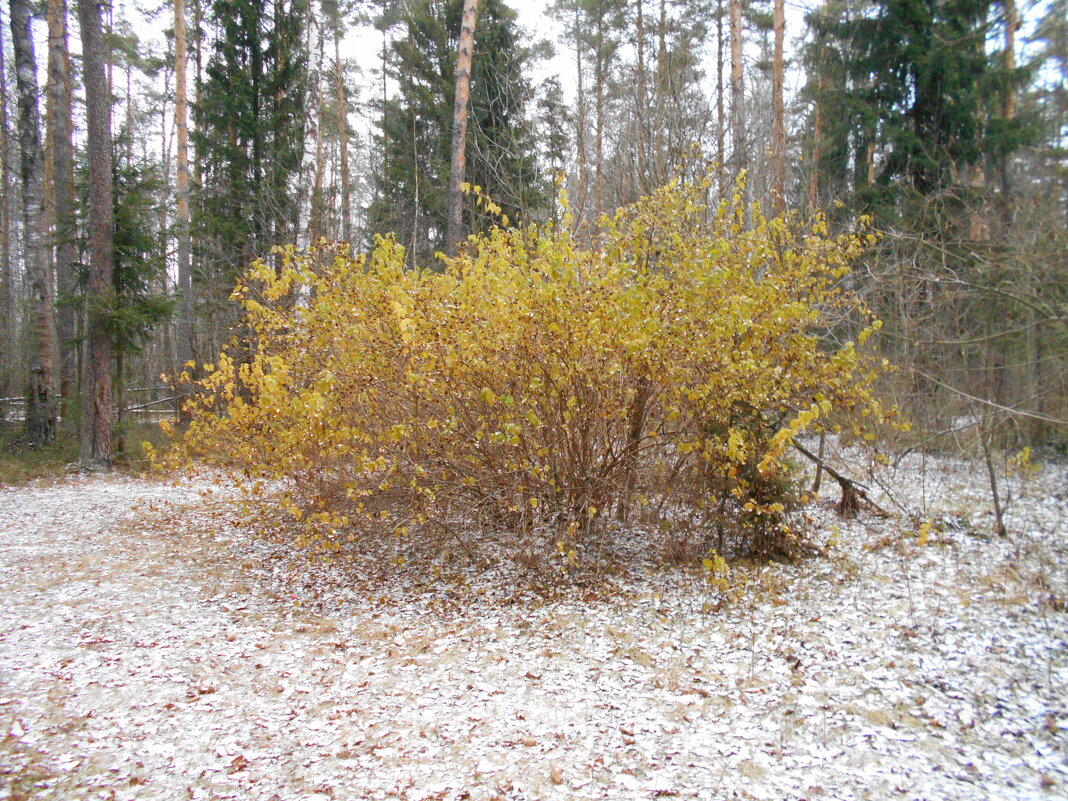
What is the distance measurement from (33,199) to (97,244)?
178 centimetres

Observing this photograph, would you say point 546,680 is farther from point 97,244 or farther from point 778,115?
point 778,115

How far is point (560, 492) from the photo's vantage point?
5.01 m

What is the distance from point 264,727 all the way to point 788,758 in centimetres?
238

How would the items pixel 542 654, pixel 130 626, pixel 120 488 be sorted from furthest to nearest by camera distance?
pixel 120 488
pixel 130 626
pixel 542 654

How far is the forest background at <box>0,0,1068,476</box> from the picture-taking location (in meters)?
7.54

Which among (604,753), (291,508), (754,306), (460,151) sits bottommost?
(604,753)

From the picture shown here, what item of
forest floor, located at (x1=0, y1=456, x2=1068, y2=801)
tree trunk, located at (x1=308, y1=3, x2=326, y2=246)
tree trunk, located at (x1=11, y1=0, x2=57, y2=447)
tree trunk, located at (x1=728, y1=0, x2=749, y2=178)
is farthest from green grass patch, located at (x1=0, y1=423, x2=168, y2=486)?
tree trunk, located at (x1=728, y1=0, x2=749, y2=178)

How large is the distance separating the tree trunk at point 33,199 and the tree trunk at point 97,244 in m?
1.20

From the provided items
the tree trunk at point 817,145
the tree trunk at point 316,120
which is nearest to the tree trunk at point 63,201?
the tree trunk at point 316,120

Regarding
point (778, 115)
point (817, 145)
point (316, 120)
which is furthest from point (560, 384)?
point (817, 145)

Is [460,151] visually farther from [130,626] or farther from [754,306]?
[130,626]

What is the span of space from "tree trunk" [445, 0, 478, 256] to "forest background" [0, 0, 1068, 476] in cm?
49

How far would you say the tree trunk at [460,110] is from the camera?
10688mm

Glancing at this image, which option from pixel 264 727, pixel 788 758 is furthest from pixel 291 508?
A: pixel 788 758
